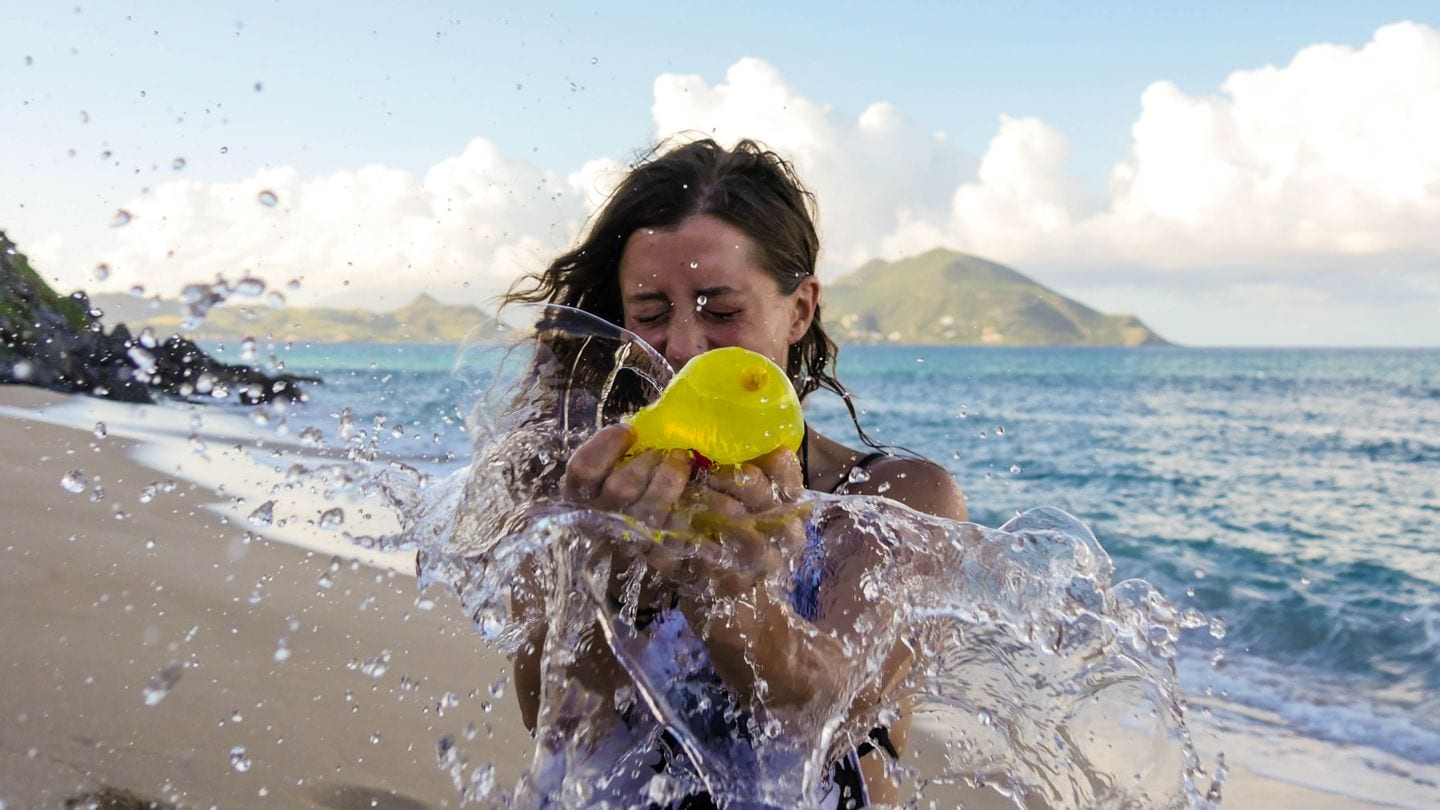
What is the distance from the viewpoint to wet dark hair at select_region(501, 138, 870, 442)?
276cm

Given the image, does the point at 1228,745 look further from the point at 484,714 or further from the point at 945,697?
the point at 484,714

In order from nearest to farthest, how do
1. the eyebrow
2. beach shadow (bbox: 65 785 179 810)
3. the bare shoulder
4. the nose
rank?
the nose, the eyebrow, the bare shoulder, beach shadow (bbox: 65 785 179 810)

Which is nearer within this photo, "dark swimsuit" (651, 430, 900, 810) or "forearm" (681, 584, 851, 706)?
"forearm" (681, 584, 851, 706)

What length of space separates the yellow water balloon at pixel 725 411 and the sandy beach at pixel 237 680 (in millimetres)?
932

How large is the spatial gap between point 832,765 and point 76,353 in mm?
10971

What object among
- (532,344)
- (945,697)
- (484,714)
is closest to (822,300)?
(532,344)

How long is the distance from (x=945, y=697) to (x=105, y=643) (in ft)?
9.77

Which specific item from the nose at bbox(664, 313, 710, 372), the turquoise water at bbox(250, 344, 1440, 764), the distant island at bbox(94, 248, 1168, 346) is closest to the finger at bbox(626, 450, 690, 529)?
the nose at bbox(664, 313, 710, 372)

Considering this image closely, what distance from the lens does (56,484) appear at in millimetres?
6031

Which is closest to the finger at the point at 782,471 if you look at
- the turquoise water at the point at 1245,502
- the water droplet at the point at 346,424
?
the turquoise water at the point at 1245,502

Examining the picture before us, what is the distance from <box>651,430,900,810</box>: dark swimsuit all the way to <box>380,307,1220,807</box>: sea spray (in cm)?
1

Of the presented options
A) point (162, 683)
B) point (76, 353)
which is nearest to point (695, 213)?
point (162, 683)

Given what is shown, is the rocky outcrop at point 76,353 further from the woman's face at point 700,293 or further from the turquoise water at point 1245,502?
the woman's face at point 700,293

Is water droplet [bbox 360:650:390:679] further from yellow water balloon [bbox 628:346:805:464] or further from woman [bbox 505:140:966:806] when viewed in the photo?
yellow water balloon [bbox 628:346:805:464]
